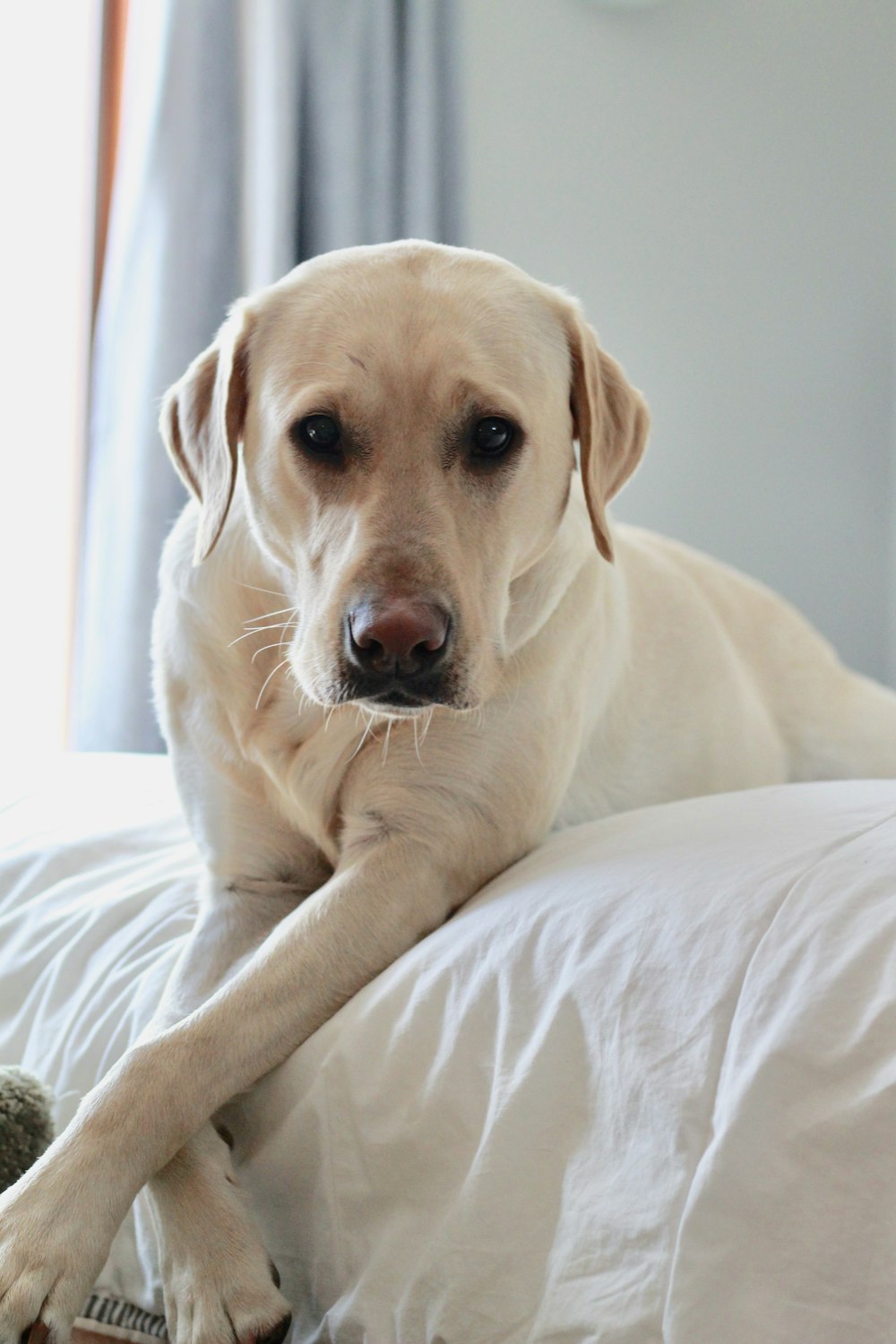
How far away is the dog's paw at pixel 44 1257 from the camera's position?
3.07 feet

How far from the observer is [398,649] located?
45.8 inches

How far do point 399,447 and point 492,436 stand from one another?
0.11 metres

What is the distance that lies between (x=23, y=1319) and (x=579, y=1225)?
44 cm

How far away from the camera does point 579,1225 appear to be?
0.85 m

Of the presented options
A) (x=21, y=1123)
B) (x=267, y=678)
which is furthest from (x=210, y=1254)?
(x=267, y=678)

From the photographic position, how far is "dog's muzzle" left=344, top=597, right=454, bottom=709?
3.80 ft

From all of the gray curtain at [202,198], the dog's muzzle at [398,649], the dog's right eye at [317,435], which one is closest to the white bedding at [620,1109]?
the dog's muzzle at [398,649]

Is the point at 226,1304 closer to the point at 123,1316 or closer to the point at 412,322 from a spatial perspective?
the point at 123,1316

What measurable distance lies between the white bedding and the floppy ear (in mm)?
394

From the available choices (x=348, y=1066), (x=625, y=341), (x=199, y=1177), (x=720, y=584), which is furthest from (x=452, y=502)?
(x=625, y=341)

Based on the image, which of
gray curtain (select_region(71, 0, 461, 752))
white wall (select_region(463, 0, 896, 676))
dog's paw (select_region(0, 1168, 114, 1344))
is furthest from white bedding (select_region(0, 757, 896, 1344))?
white wall (select_region(463, 0, 896, 676))

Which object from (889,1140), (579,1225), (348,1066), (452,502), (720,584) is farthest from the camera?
(720,584)

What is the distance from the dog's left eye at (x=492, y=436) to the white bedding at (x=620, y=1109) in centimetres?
43

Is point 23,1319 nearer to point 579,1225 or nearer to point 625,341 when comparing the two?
point 579,1225
